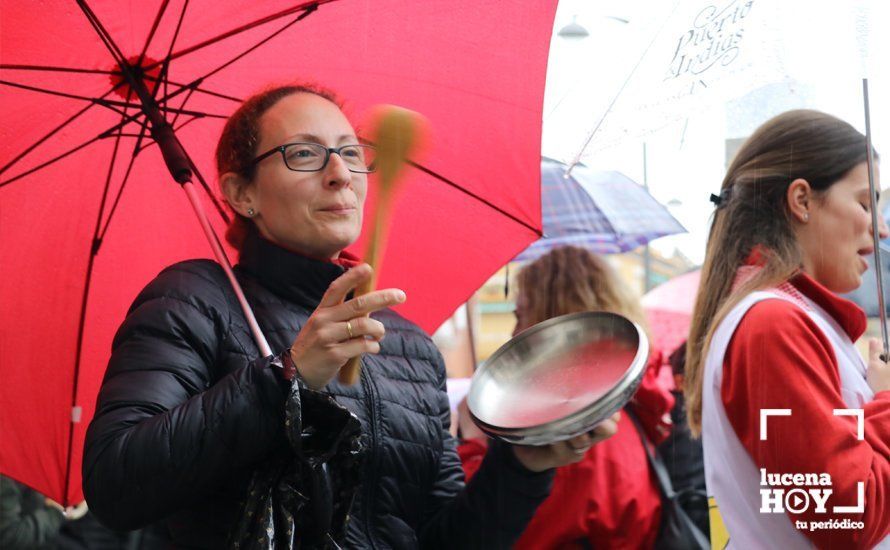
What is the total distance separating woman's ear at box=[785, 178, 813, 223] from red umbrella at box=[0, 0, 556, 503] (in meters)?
0.51

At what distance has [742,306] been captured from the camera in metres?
1.99

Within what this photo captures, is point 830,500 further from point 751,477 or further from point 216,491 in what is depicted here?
point 216,491

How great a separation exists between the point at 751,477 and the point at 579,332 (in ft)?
1.37

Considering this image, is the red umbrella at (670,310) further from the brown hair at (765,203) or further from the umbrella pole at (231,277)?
the umbrella pole at (231,277)

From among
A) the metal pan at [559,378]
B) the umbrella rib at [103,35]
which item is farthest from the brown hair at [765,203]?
the umbrella rib at [103,35]

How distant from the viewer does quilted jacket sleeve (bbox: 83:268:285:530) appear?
1449 mm

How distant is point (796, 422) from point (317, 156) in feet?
2.86

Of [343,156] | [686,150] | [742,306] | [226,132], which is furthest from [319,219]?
[686,150]

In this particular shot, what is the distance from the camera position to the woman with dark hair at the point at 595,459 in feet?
9.11

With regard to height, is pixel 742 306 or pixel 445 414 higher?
pixel 742 306

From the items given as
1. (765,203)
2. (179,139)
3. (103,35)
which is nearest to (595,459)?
(765,203)

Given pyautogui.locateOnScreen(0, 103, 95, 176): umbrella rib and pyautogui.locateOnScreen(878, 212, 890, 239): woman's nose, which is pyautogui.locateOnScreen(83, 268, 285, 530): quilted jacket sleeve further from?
pyautogui.locateOnScreen(878, 212, 890, 239): woman's nose

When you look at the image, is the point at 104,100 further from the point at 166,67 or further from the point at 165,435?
the point at 165,435

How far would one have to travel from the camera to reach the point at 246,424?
1.46m
